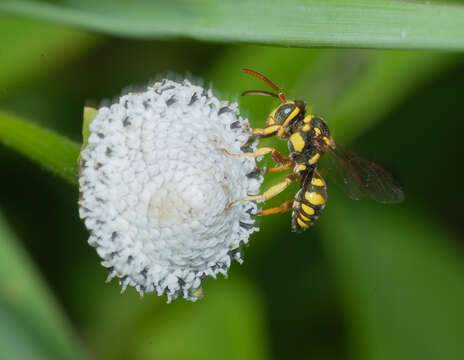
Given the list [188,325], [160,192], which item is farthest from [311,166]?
[188,325]

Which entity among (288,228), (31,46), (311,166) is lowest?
(311,166)

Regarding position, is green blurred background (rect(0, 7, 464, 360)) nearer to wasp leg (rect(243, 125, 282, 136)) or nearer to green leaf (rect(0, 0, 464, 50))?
wasp leg (rect(243, 125, 282, 136))

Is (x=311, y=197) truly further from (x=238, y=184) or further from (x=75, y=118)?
(x=75, y=118)

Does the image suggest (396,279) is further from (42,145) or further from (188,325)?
(42,145)

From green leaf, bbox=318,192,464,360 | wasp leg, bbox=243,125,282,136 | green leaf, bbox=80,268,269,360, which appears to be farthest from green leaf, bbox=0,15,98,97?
green leaf, bbox=318,192,464,360

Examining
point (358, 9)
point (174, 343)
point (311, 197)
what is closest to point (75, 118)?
point (174, 343)
